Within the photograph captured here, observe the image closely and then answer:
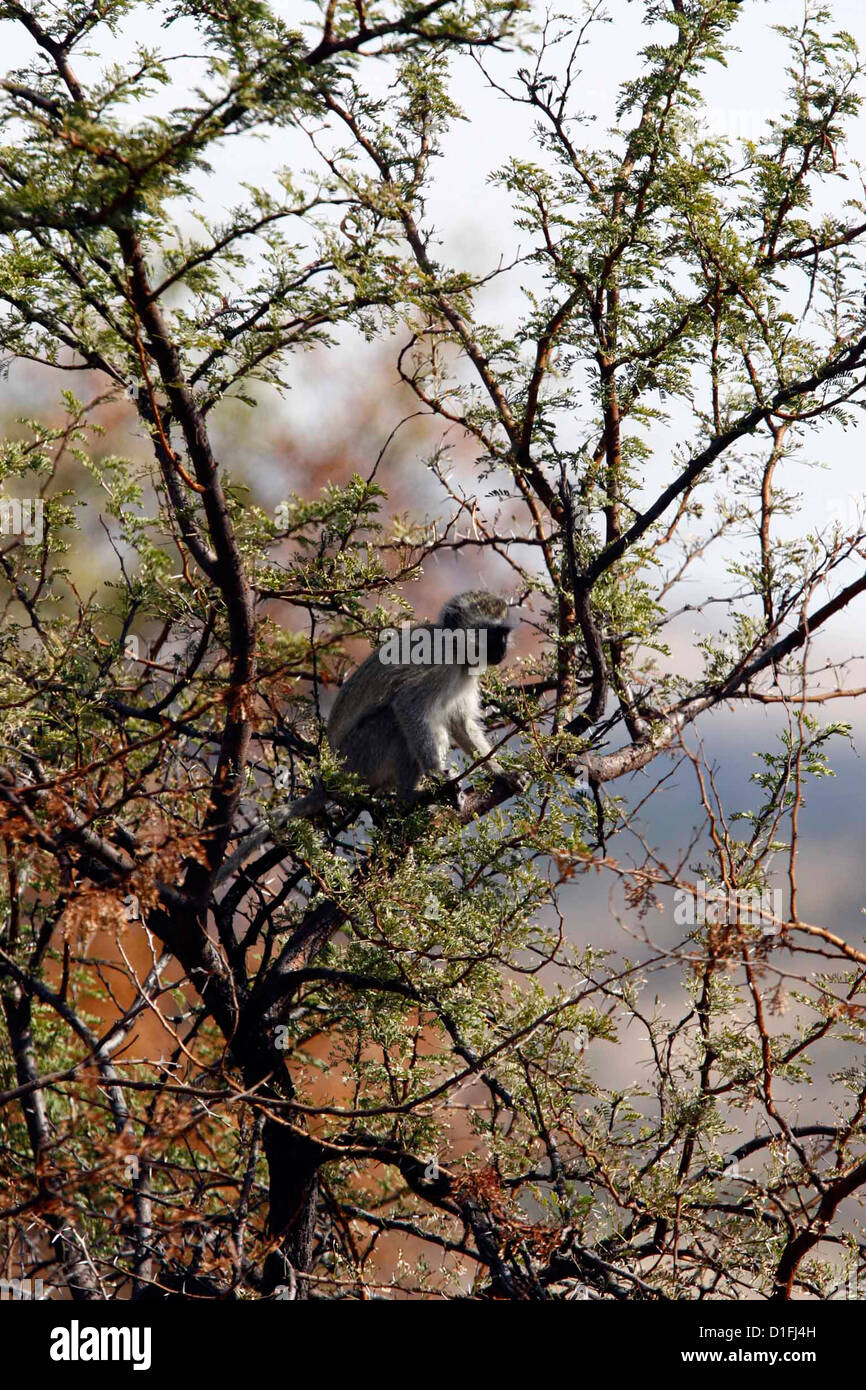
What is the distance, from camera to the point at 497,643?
5.51m

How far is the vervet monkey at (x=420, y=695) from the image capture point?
529cm

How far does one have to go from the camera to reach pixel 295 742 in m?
5.05

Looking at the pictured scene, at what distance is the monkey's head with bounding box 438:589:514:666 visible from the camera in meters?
5.44

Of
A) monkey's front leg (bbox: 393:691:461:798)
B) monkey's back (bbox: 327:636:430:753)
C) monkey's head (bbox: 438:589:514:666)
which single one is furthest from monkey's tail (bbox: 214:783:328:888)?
monkey's head (bbox: 438:589:514:666)

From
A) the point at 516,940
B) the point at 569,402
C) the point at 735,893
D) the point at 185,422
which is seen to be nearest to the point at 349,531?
the point at 569,402

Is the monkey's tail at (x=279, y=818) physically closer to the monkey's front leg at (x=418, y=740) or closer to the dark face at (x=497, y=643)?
the monkey's front leg at (x=418, y=740)

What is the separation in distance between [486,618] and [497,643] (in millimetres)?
150

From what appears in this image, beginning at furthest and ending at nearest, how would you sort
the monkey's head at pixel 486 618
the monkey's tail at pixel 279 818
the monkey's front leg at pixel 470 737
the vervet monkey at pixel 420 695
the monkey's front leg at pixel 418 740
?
the monkey's front leg at pixel 470 737 → the monkey's head at pixel 486 618 → the vervet monkey at pixel 420 695 → the monkey's front leg at pixel 418 740 → the monkey's tail at pixel 279 818

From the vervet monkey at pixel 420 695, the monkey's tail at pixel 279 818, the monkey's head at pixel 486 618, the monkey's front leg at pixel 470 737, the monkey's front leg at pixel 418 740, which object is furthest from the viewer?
the monkey's front leg at pixel 470 737

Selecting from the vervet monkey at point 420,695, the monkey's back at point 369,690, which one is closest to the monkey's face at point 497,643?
the vervet monkey at point 420,695

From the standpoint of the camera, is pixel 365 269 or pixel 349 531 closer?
pixel 365 269
